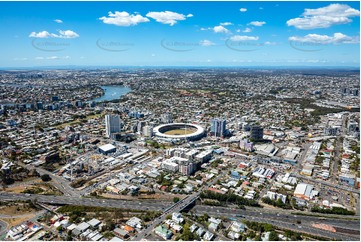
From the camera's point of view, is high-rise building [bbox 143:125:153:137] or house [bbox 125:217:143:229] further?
high-rise building [bbox 143:125:153:137]

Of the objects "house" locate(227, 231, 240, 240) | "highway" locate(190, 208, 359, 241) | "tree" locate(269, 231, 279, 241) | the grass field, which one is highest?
the grass field

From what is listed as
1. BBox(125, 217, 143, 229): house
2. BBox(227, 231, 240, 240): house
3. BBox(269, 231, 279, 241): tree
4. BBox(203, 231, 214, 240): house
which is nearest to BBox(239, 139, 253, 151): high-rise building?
BBox(269, 231, 279, 241): tree

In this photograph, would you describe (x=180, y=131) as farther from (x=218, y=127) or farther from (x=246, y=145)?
(x=246, y=145)

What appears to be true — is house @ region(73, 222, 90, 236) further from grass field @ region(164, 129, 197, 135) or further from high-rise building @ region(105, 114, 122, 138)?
grass field @ region(164, 129, 197, 135)

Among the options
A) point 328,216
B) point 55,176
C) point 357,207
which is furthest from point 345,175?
point 55,176

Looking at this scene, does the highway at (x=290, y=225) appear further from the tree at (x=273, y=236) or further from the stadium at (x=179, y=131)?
the stadium at (x=179, y=131)

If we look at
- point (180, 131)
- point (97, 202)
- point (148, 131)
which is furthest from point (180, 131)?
point (97, 202)

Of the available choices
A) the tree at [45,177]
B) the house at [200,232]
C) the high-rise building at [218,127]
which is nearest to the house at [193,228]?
the house at [200,232]
